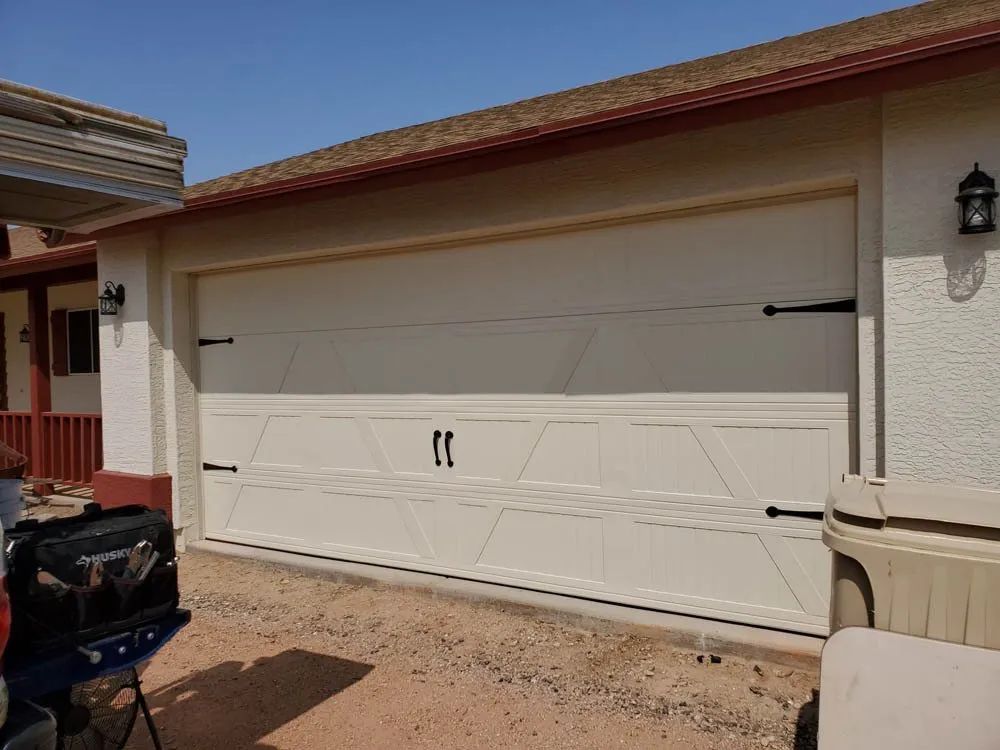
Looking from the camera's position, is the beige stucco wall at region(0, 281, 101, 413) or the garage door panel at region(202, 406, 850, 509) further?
the beige stucco wall at region(0, 281, 101, 413)

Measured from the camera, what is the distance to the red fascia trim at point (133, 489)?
6250mm

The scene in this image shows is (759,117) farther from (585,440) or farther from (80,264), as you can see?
(80,264)

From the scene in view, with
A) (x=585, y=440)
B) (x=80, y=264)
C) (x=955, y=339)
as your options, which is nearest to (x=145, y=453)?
(x=80, y=264)

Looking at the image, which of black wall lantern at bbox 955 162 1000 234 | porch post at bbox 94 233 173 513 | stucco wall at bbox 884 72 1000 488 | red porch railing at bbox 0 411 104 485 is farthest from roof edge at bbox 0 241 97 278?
black wall lantern at bbox 955 162 1000 234

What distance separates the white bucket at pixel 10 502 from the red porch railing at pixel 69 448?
533 cm

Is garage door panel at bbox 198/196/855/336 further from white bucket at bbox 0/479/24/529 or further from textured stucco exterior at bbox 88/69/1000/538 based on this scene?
white bucket at bbox 0/479/24/529

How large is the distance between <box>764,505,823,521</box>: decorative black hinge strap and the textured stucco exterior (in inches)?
16.4

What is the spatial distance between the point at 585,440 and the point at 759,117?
2.18 metres

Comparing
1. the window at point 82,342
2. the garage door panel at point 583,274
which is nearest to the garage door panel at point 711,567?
the garage door panel at point 583,274

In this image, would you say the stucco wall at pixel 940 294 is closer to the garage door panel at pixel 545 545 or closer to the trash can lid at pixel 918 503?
the trash can lid at pixel 918 503

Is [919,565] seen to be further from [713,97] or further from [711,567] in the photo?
[713,97]

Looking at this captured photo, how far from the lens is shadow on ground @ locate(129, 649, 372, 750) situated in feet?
10.8

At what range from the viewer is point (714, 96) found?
140 inches

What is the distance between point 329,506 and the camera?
5.75m
